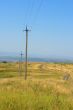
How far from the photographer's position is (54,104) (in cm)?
959

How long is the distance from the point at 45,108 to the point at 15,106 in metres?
0.79

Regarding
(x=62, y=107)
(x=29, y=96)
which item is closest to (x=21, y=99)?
(x=29, y=96)

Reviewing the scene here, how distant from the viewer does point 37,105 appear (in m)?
9.55

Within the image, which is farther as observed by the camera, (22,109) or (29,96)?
(29,96)

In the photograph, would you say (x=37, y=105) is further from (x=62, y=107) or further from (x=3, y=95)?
(x=3, y=95)

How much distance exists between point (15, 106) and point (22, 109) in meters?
0.28

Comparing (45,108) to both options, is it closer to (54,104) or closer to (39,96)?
(54,104)

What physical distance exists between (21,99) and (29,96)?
0.62 m

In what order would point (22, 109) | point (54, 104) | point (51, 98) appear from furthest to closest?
point (51, 98), point (54, 104), point (22, 109)

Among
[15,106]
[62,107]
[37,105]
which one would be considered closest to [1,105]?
[15,106]

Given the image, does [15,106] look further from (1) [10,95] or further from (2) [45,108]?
(1) [10,95]

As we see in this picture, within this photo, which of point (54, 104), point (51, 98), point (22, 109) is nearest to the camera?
point (22, 109)

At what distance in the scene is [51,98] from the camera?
10.5m

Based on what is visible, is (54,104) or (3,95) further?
(3,95)
